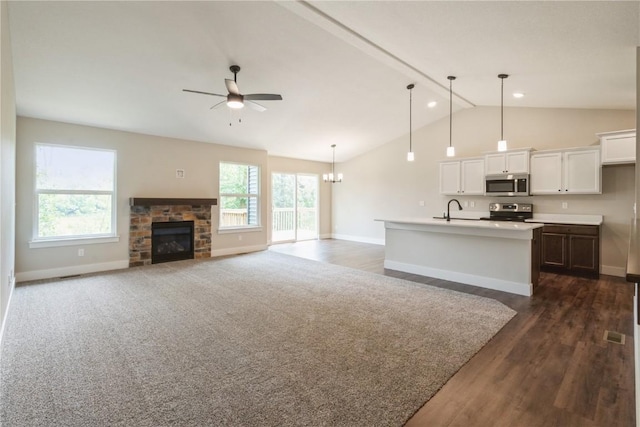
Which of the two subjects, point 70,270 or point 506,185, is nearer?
point 70,270

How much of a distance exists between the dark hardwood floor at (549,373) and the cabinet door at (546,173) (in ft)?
7.26

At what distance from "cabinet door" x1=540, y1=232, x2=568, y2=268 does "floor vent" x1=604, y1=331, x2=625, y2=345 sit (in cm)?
267

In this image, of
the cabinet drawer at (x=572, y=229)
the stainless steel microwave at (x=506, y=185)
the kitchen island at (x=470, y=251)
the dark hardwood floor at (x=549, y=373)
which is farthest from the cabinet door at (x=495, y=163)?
Result: the dark hardwood floor at (x=549, y=373)

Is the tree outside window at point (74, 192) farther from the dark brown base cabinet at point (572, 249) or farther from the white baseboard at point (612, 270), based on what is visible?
the white baseboard at point (612, 270)

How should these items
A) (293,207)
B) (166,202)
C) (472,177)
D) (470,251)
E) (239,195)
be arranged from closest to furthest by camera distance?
(470,251), (166,202), (472,177), (239,195), (293,207)

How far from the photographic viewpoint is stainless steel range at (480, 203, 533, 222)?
20.0 feet

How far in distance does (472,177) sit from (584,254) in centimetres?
238

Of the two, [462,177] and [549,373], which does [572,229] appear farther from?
[549,373]

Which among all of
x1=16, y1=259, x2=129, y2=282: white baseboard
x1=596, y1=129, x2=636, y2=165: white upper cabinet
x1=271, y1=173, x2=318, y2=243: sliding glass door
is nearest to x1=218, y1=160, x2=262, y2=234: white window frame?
x1=271, y1=173, x2=318, y2=243: sliding glass door

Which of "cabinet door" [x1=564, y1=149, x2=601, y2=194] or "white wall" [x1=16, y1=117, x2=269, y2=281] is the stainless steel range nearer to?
"cabinet door" [x1=564, y1=149, x2=601, y2=194]

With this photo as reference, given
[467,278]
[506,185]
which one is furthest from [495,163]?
[467,278]

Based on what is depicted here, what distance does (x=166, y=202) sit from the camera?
6109 millimetres

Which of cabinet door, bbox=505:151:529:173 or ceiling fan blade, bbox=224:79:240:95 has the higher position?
ceiling fan blade, bbox=224:79:240:95

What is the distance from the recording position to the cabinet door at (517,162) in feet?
19.2
